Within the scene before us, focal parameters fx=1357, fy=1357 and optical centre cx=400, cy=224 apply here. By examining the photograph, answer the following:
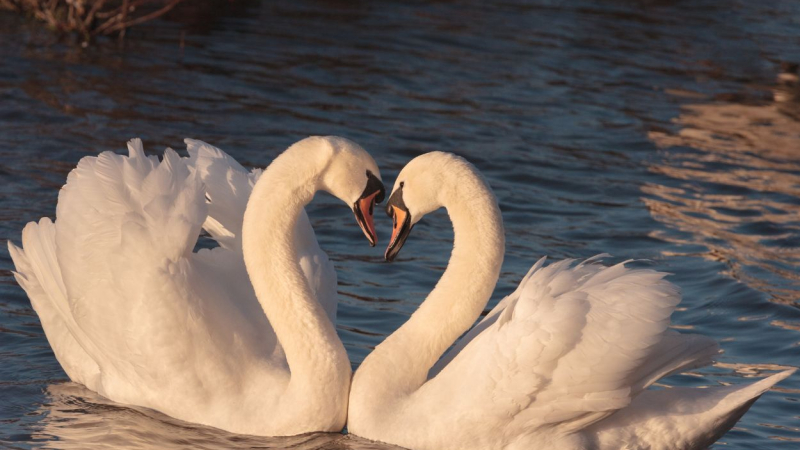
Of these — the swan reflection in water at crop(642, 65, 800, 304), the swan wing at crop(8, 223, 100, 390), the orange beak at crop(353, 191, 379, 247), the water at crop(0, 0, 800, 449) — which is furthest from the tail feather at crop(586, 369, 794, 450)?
the swan reflection in water at crop(642, 65, 800, 304)

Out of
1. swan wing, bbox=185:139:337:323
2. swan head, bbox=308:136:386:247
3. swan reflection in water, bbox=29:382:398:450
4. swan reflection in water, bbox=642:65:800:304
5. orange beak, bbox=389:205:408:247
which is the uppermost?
swan head, bbox=308:136:386:247

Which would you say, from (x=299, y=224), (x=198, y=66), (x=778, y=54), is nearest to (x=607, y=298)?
(x=299, y=224)

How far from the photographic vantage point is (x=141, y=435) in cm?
659

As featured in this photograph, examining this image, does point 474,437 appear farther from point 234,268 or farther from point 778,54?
point 778,54

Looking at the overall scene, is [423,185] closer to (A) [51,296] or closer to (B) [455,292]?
(B) [455,292]

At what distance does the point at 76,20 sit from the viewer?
1512cm

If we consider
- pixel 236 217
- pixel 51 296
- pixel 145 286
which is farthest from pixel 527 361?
pixel 51 296

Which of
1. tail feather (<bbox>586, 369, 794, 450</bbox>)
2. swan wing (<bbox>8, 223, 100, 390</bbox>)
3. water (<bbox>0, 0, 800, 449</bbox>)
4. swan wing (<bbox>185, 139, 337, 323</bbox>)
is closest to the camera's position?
tail feather (<bbox>586, 369, 794, 450</bbox>)

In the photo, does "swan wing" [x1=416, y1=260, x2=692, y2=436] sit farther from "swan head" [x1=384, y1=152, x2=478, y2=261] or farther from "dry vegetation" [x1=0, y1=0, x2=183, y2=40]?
"dry vegetation" [x1=0, y1=0, x2=183, y2=40]

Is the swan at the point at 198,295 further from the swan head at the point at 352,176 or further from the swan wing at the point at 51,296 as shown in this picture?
the swan wing at the point at 51,296

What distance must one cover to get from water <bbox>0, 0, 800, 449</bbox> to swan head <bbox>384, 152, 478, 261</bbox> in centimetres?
113

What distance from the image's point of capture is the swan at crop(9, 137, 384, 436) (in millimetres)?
6602

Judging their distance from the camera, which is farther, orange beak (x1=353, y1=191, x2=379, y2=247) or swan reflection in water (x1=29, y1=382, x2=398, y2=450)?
orange beak (x1=353, y1=191, x2=379, y2=247)

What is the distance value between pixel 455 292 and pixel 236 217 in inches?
60.1
